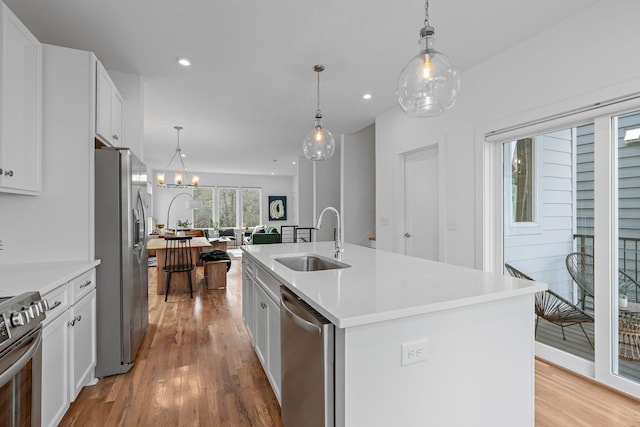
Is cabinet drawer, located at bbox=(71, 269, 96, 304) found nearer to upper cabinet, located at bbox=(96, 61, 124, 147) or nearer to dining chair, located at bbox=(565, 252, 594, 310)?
upper cabinet, located at bbox=(96, 61, 124, 147)

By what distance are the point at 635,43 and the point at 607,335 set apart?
1960 mm

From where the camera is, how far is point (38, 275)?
5.60ft

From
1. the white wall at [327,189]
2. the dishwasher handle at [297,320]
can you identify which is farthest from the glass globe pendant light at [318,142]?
the white wall at [327,189]

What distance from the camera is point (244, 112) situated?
451 cm

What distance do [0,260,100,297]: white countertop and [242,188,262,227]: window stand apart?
30.4 ft

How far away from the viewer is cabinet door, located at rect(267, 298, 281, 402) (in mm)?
1801

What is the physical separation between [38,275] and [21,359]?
68cm

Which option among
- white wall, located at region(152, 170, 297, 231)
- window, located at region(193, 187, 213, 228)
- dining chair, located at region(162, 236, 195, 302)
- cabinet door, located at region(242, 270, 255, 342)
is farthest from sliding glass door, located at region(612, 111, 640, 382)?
window, located at region(193, 187, 213, 228)

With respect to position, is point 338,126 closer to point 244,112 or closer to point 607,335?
point 244,112

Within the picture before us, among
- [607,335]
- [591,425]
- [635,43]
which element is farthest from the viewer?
[607,335]

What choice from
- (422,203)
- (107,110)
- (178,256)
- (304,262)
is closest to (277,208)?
(178,256)

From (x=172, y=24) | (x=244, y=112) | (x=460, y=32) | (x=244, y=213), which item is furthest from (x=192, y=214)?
(x=460, y=32)

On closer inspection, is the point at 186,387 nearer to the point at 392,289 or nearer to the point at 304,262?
the point at 304,262

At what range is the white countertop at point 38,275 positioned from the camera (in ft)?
4.78
